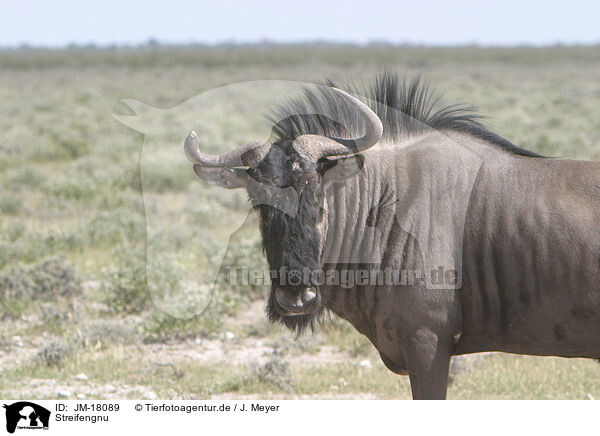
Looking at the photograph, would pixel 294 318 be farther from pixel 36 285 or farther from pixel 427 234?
pixel 36 285

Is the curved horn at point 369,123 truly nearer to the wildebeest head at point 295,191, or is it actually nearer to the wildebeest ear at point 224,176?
the wildebeest head at point 295,191

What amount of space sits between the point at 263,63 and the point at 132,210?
76.9m

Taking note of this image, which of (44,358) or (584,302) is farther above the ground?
(584,302)

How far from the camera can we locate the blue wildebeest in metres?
3.89

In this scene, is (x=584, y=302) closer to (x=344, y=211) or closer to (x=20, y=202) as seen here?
(x=344, y=211)

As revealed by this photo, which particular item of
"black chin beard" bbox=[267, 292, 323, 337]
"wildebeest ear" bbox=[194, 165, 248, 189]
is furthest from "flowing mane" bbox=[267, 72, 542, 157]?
"black chin beard" bbox=[267, 292, 323, 337]

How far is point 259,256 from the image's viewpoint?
867 cm

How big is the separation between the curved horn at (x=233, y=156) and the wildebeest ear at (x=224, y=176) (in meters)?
0.05

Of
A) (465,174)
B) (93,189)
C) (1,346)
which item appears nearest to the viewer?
(465,174)

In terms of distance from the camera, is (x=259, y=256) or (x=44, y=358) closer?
(x=44, y=358)

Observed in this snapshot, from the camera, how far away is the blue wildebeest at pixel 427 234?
12.8 feet

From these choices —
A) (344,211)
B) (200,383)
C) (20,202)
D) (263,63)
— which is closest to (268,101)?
(344,211)
